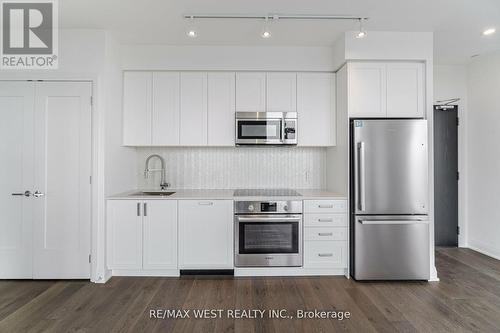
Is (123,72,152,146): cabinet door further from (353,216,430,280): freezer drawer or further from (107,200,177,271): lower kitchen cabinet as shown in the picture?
(353,216,430,280): freezer drawer

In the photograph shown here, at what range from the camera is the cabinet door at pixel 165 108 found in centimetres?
358

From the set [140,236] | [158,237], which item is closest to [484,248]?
[158,237]

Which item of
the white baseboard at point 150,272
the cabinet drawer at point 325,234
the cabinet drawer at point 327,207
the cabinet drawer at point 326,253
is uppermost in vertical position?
the cabinet drawer at point 327,207

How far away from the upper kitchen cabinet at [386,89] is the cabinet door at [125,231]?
2722mm

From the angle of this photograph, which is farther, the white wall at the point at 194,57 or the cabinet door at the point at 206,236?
the white wall at the point at 194,57

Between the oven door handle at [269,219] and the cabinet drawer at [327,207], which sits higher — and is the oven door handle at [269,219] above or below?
below

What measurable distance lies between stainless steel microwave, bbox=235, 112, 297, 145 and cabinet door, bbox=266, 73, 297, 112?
126 millimetres

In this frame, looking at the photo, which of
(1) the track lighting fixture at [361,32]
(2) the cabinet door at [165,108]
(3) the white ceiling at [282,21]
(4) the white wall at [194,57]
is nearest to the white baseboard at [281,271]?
(2) the cabinet door at [165,108]

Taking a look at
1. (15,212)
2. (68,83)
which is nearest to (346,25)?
(68,83)

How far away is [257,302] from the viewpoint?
2.65 m

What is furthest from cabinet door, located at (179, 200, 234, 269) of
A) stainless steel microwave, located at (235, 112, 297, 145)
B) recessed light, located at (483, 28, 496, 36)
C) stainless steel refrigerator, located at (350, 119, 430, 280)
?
recessed light, located at (483, 28, 496, 36)

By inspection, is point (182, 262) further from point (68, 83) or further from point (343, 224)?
point (68, 83)

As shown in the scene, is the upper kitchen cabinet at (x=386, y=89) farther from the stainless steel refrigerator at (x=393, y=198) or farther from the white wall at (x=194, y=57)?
the white wall at (x=194, y=57)

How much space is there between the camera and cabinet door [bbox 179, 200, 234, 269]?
323 cm
